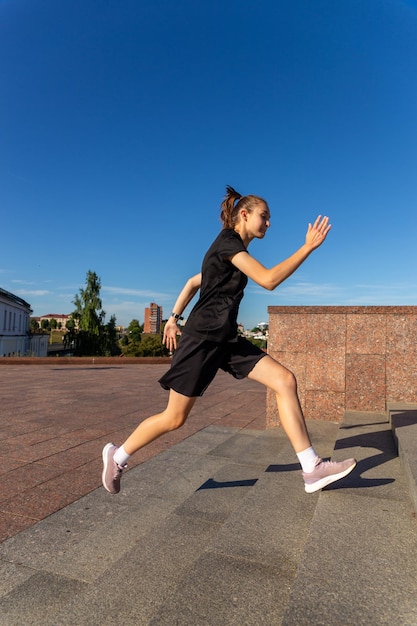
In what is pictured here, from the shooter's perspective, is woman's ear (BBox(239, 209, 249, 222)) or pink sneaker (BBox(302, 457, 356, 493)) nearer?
pink sneaker (BBox(302, 457, 356, 493))

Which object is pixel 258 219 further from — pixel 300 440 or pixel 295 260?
pixel 300 440

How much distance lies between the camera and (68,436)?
485 cm

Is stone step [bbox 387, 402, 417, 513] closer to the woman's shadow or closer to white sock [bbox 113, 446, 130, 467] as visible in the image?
the woman's shadow

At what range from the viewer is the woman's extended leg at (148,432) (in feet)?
8.89

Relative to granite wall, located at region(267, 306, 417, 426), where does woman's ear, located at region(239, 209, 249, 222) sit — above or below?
above

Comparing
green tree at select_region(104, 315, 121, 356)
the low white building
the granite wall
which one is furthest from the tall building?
the granite wall

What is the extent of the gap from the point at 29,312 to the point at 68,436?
253ft

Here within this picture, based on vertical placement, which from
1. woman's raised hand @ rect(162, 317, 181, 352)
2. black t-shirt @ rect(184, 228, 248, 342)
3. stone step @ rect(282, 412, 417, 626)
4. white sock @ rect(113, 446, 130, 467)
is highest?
black t-shirt @ rect(184, 228, 248, 342)

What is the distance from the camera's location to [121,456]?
2859 mm

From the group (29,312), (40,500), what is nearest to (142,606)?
(40,500)

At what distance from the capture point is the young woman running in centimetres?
260

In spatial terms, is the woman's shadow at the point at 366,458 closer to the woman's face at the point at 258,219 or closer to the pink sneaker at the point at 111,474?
the pink sneaker at the point at 111,474

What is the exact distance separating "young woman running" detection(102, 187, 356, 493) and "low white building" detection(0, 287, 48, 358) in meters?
56.9

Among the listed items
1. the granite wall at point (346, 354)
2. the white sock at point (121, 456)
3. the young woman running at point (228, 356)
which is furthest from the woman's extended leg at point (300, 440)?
the granite wall at point (346, 354)
